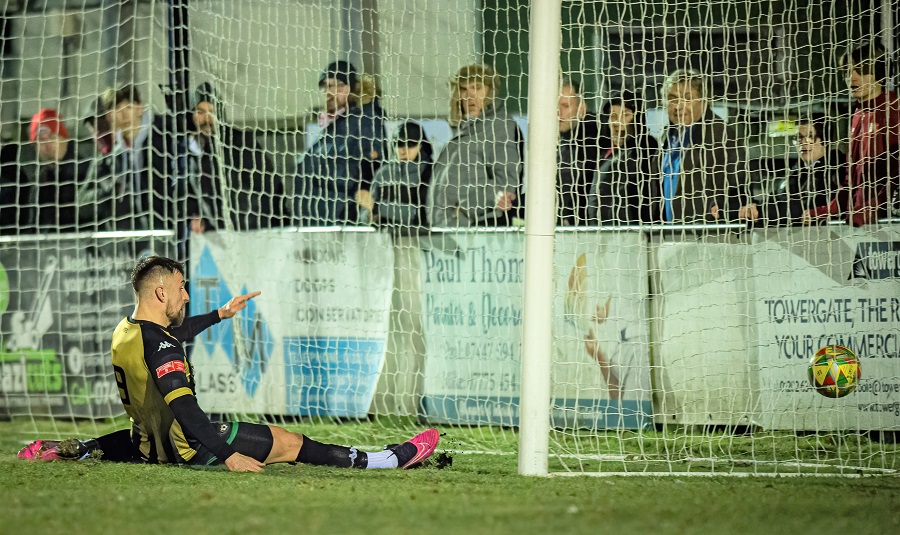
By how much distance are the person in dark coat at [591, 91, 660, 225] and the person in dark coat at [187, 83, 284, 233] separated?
2.40m

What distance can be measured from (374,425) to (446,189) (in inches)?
68.2

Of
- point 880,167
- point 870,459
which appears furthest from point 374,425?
point 880,167

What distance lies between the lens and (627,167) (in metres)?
6.85

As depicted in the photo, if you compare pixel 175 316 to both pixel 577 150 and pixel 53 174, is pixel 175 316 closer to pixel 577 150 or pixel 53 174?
pixel 577 150

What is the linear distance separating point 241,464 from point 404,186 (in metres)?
2.92

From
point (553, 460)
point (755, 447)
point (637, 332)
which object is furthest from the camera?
point (637, 332)

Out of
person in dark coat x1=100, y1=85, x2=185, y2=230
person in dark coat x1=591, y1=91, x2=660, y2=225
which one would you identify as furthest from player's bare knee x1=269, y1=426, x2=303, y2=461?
person in dark coat x1=100, y1=85, x2=185, y2=230

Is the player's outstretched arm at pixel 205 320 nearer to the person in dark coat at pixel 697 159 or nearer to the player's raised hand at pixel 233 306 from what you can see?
the player's raised hand at pixel 233 306

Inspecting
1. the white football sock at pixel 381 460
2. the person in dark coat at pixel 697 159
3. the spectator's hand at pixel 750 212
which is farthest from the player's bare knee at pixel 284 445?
the spectator's hand at pixel 750 212

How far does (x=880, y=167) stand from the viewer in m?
6.53

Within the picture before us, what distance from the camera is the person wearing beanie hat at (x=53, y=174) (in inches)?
328

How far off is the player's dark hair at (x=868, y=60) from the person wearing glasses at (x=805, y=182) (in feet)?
1.18

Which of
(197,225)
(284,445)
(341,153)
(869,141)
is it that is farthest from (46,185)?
(869,141)

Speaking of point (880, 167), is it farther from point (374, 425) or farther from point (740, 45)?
point (374, 425)
